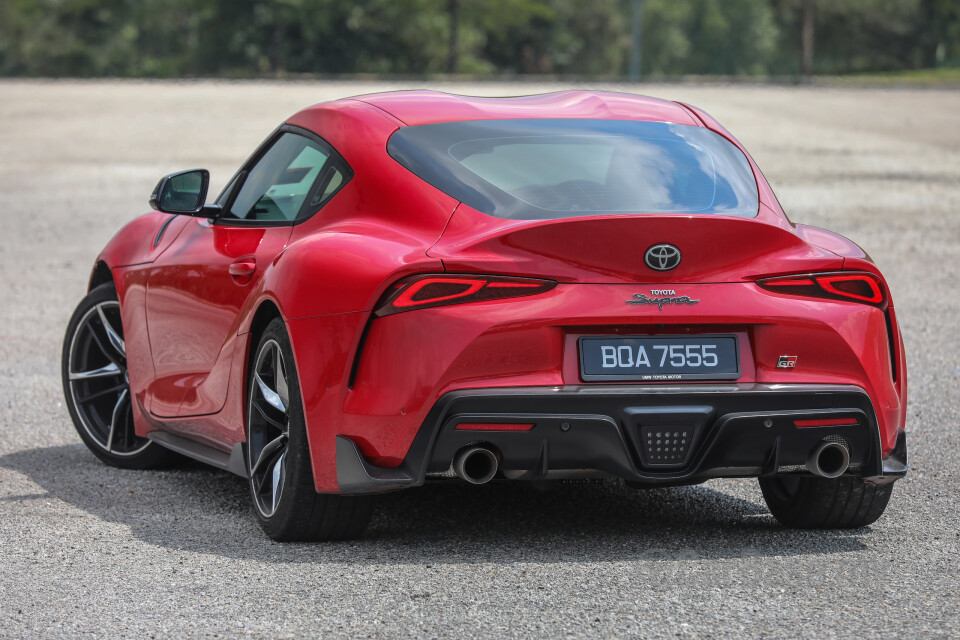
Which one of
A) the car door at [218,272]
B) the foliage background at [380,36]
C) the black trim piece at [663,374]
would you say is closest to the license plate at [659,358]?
the black trim piece at [663,374]

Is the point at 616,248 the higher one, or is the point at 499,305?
the point at 616,248

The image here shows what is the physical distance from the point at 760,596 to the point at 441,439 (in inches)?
39.3

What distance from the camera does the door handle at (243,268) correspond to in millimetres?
5078

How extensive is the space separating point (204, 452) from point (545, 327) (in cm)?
182

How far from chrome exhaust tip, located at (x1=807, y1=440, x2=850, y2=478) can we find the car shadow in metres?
0.36

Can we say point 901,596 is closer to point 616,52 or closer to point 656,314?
point 656,314

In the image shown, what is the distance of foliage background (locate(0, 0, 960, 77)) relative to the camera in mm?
88812

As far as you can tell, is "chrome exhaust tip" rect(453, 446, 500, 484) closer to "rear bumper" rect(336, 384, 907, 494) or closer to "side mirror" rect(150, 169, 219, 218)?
"rear bumper" rect(336, 384, 907, 494)

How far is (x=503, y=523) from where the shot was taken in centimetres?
509

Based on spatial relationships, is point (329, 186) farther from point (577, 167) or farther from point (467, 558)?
point (467, 558)

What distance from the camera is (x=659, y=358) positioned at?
427 cm

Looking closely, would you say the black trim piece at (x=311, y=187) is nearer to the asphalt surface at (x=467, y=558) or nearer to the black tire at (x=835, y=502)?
the asphalt surface at (x=467, y=558)

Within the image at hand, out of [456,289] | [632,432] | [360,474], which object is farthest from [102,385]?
[632,432]

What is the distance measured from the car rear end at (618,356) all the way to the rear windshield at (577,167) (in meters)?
0.09
